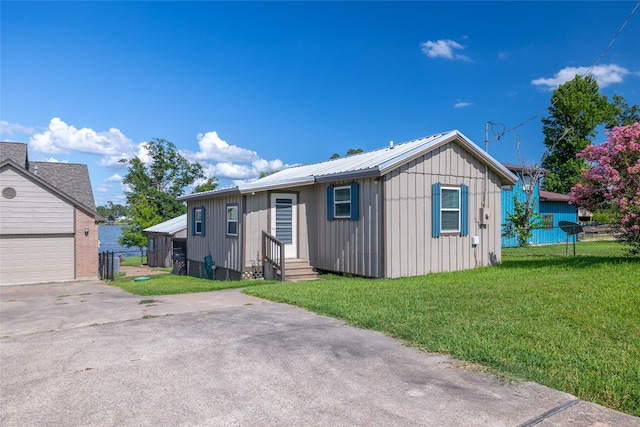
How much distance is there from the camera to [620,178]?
10.3 m

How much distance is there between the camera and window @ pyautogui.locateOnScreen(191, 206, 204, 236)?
1535 cm

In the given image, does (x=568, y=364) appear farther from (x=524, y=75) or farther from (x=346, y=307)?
(x=524, y=75)

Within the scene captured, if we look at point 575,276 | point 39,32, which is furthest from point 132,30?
point 575,276

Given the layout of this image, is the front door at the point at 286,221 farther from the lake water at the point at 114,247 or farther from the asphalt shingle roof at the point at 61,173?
the lake water at the point at 114,247

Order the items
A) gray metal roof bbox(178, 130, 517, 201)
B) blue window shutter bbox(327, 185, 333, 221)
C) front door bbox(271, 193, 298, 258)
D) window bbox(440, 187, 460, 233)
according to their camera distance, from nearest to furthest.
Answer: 1. gray metal roof bbox(178, 130, 517, 201)
2. window bbox(440, 187, 460, 233)
3. blue window shutter bbox(327, 185, 333, 221)
4. front door bbox(271, 193, 298, 258)

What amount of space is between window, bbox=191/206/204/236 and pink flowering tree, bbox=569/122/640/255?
12.1 meters

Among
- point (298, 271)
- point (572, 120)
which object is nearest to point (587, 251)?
point (298, 271)

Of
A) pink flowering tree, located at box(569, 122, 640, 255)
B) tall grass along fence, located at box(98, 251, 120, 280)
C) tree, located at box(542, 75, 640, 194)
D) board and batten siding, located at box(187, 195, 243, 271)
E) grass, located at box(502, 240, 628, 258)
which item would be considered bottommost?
tall grass along fence, located at box(98, 251, 120, 280)

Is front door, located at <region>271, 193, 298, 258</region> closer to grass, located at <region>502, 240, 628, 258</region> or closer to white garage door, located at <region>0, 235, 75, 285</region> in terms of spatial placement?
grass, located at <region>502, 240, 628, 258</region>

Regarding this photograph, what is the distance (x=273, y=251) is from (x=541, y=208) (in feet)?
68.1

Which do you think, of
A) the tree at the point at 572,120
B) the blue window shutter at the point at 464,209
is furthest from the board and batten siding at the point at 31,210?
the tree at the point at 572,120

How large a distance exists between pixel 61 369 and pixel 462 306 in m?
5.46

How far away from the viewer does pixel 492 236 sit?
12406mm

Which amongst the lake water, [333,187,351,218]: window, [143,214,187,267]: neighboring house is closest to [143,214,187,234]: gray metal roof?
[143,214,187,267]: neighboring house
